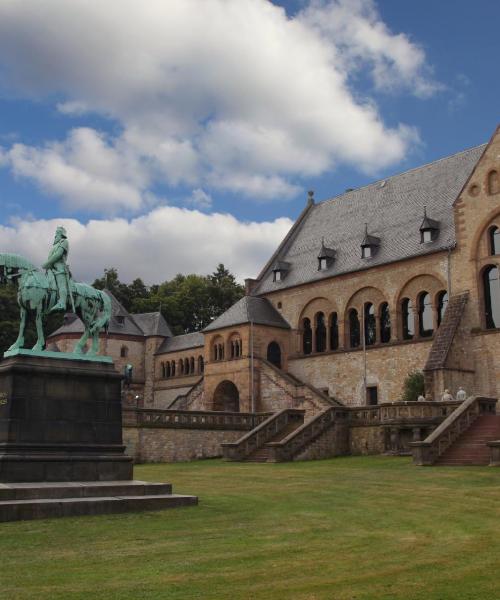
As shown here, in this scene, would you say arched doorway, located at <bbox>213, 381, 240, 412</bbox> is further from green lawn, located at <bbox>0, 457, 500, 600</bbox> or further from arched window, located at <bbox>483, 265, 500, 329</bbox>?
green lawn, located at <bbox>0, 457, 500, 600</bbox>

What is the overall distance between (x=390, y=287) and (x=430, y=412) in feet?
52.7

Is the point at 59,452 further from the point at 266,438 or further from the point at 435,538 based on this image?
the point at 266,438

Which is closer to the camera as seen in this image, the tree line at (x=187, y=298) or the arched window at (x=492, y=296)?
the arched window at (x=492, y=296)

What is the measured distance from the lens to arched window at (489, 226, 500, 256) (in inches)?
1640

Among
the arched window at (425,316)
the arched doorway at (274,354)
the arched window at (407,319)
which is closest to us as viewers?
the arched window at (425,316)

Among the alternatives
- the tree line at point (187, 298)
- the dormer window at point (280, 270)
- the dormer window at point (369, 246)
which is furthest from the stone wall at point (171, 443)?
the tree line at point (187, 298)

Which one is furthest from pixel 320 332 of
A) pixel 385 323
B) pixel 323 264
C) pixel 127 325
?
pixel 127 325

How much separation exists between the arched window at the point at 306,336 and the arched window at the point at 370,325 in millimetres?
5665

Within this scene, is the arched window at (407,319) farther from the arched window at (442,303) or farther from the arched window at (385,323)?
the arched window at (442,303)

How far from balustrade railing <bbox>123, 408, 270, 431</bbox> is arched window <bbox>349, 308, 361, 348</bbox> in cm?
893

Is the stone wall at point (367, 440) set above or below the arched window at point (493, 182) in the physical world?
below

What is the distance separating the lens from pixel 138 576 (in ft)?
30.3

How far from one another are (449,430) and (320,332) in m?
24.3

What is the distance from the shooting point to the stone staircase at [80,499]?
14726mm
